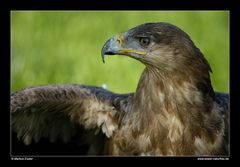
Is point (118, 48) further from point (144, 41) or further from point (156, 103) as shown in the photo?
point (156, 103)

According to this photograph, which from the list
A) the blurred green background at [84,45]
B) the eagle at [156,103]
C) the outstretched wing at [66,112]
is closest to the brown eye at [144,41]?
the eagle at [156,103]

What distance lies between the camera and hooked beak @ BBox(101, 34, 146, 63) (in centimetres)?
622

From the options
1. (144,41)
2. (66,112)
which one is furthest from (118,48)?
(66,112)

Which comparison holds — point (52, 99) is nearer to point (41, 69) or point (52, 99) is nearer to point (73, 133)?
point (73, 133)

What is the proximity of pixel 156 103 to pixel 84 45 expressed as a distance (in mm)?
2451

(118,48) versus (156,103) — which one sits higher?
(118,48)

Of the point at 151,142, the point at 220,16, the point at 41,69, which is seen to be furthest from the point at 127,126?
the point at 41,69

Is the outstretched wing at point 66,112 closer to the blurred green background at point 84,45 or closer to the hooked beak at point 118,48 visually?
the hooked beak at point 118,48

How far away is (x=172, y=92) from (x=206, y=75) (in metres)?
0.33

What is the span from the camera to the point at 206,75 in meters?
6.37

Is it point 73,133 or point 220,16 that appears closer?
point 73,133

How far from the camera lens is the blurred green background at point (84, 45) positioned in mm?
8023

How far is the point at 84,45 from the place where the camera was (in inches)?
340
